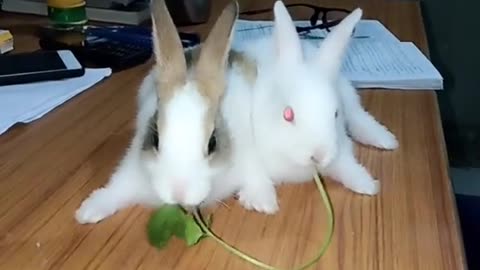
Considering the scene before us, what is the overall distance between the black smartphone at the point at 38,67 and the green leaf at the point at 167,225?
17.7 inches

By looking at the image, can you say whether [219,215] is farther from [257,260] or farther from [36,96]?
[36,96]

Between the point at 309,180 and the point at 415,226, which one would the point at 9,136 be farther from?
the point at 415,226

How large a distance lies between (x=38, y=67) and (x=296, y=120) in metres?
0.49

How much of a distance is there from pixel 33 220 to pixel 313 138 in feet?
0.91

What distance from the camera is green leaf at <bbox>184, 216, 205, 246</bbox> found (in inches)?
30.8

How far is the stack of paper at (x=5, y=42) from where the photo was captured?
1.33 meters

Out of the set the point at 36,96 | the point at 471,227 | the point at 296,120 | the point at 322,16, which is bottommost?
the point at 471,227

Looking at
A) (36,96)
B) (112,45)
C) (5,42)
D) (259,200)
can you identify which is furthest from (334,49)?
(5,42)

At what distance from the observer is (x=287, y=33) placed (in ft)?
2.91

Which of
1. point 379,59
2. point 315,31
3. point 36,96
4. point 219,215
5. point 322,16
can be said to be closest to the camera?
point 219,215

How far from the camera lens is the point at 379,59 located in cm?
132

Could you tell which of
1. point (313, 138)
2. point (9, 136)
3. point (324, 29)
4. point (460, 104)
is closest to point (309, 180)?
point (313, 138)

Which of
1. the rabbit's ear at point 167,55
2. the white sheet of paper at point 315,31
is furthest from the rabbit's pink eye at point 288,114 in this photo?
the white sheet of paper at point 315,31

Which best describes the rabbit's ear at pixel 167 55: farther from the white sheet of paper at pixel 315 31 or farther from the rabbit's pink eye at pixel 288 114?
the white sheet of paper at pixel 315 31
